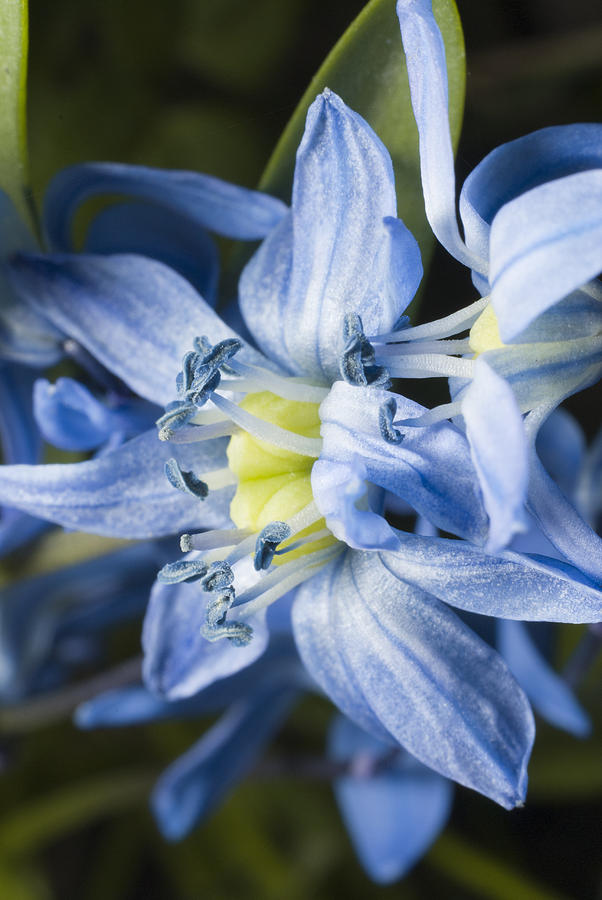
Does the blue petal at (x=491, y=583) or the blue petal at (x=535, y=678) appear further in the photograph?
the blue petal at (x=535, y=678)

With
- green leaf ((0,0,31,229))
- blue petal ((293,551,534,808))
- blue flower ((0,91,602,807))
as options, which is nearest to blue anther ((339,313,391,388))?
blue flower ((0,91,602,807))

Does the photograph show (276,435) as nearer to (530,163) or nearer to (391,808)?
(530,163)

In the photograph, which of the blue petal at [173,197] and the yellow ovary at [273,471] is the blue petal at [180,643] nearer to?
the yellow ovary at [273,471]

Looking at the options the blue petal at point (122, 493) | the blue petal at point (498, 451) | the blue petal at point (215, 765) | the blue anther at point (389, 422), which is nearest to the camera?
the blue petal at point (498, 451)

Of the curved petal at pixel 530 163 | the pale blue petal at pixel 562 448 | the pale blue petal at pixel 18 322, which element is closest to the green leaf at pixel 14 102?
the pale blue petal at pixel 18 322

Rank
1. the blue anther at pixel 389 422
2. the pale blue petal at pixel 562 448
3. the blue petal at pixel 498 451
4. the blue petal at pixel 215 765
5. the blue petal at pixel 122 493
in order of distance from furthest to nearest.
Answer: the blue petal at pixel 215 765 < the pale blue petal at pixel 562 448 < the blue petal at pixel 122 493 < the blue anther at pixel 389 422 < the blue petal at pixel 498 451

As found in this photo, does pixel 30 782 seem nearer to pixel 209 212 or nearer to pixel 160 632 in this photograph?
pixel 160 632

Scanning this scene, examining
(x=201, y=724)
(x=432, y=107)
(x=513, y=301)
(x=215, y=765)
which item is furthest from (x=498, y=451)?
(x=201, y=724)
